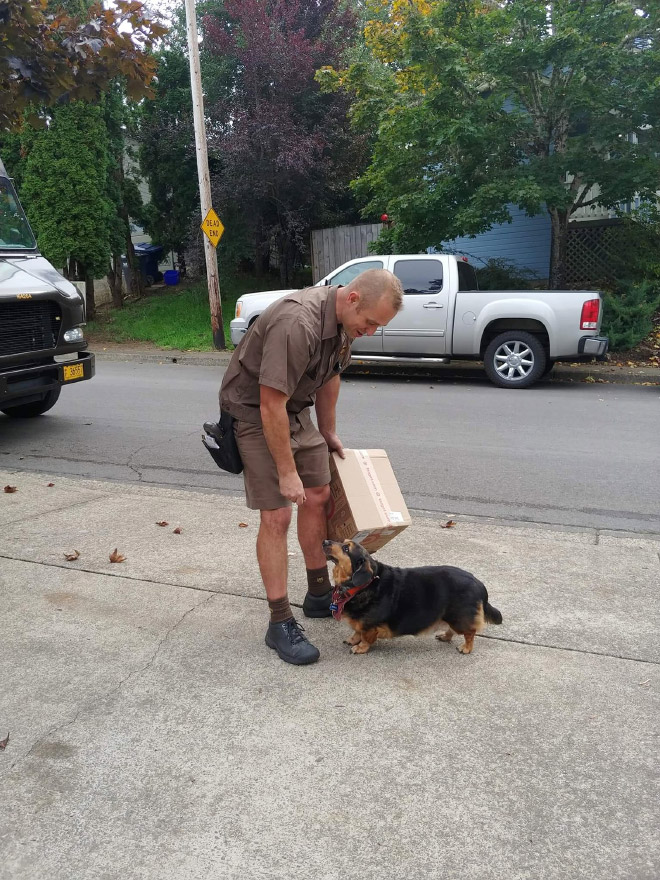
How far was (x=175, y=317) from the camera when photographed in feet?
64.1

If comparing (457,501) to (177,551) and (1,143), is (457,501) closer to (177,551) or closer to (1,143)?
(177,551)

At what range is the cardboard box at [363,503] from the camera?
3496mm

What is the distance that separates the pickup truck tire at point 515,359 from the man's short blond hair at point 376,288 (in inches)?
326

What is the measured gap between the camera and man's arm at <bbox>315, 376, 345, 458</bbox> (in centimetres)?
366

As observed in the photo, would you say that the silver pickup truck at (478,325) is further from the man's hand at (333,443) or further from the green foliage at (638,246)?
the man's hand at (333,443)

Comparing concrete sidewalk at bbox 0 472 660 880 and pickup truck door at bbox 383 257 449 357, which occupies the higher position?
pickup truck door at bbox 383 257 449 357

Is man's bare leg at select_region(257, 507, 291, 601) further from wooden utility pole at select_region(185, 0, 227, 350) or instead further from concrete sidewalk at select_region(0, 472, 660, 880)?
wooden utility pole at select_region(185, 0, 227, 350)

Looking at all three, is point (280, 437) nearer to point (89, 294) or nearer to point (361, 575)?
point (361, 575)

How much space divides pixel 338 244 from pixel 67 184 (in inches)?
267

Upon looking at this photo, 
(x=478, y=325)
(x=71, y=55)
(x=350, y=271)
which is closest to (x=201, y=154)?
(x=350, y=271)

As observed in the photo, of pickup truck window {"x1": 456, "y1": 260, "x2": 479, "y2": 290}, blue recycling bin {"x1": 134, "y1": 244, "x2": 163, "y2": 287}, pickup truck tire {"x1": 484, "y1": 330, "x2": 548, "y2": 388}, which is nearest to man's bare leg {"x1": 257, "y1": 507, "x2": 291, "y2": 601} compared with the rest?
pickup truck tire {"x1": 484, "y1": 330, "x2": 548, "y2": 388}

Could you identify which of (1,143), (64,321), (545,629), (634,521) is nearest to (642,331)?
(634,521)

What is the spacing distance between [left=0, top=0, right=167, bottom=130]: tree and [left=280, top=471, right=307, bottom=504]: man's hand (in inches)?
112

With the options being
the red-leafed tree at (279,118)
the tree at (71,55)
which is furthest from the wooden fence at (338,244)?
the tree at (71,55)
